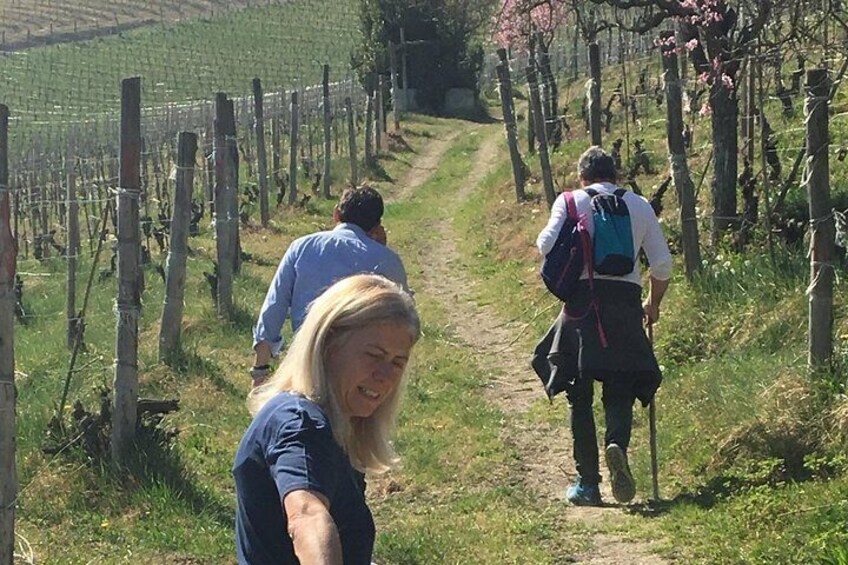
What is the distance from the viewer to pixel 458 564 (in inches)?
252

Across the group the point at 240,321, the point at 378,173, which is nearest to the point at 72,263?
the point at 240,321

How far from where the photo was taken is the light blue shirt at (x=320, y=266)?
640 centimetres

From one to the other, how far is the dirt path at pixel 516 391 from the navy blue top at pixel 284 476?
369 cm

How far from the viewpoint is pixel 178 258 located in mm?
10711

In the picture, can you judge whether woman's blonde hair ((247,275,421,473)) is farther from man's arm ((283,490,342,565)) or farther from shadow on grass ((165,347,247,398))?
shadow on grass ((165,347,247,398))

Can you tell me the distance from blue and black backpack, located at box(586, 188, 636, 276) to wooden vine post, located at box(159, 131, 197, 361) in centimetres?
440

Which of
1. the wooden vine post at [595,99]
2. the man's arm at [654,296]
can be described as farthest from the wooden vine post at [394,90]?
the man's arm at [654,296]

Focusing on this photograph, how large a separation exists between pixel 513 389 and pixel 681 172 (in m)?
Answer: 2.10

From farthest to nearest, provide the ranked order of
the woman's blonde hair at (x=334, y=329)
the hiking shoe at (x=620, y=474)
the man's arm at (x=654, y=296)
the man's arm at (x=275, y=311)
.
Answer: the man's arm at (x=654, y=296)
the hiking shoe at (x=620, y=474)
the man's arm at (x=275, y=311)
the woman's blonde hair at (x=334, y=329)

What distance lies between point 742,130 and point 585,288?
875cm

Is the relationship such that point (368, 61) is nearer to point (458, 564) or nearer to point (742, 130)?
point (742, 130)

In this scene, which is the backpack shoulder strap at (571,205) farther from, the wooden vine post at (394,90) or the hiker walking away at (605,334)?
the wooden vine post at (394,90)

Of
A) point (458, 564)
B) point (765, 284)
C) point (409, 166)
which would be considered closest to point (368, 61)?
point (409, 166)

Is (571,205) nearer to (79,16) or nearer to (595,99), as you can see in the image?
(595,99)
